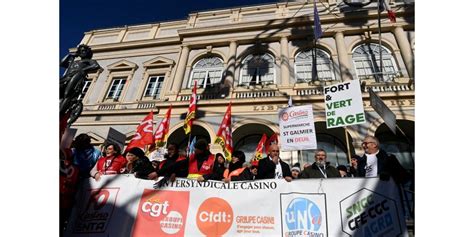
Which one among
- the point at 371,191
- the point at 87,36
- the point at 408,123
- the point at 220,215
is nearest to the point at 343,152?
the point at 408,123

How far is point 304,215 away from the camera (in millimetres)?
3580

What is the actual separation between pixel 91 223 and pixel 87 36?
18367mm

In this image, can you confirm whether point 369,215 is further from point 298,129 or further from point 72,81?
point 72,81

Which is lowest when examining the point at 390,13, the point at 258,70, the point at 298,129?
the point at 298,129

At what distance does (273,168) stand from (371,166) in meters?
1.65

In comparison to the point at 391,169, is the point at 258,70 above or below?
above

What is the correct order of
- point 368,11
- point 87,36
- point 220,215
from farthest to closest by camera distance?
point 87,36 → point 368,11 → point 220,215

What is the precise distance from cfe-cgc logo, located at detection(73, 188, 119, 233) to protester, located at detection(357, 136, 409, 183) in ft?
14.0

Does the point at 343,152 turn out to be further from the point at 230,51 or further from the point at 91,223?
the point at 91,223

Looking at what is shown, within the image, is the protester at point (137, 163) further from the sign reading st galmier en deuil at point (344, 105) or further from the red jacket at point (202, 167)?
the sign reading st galmier en deuil at point (344, 105)

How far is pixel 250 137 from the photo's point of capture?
1205 centimetres

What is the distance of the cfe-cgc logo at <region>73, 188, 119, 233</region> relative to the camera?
3.87 metres

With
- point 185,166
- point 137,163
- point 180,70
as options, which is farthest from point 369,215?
point 180,70

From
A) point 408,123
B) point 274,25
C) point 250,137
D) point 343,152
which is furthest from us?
point 274,25
